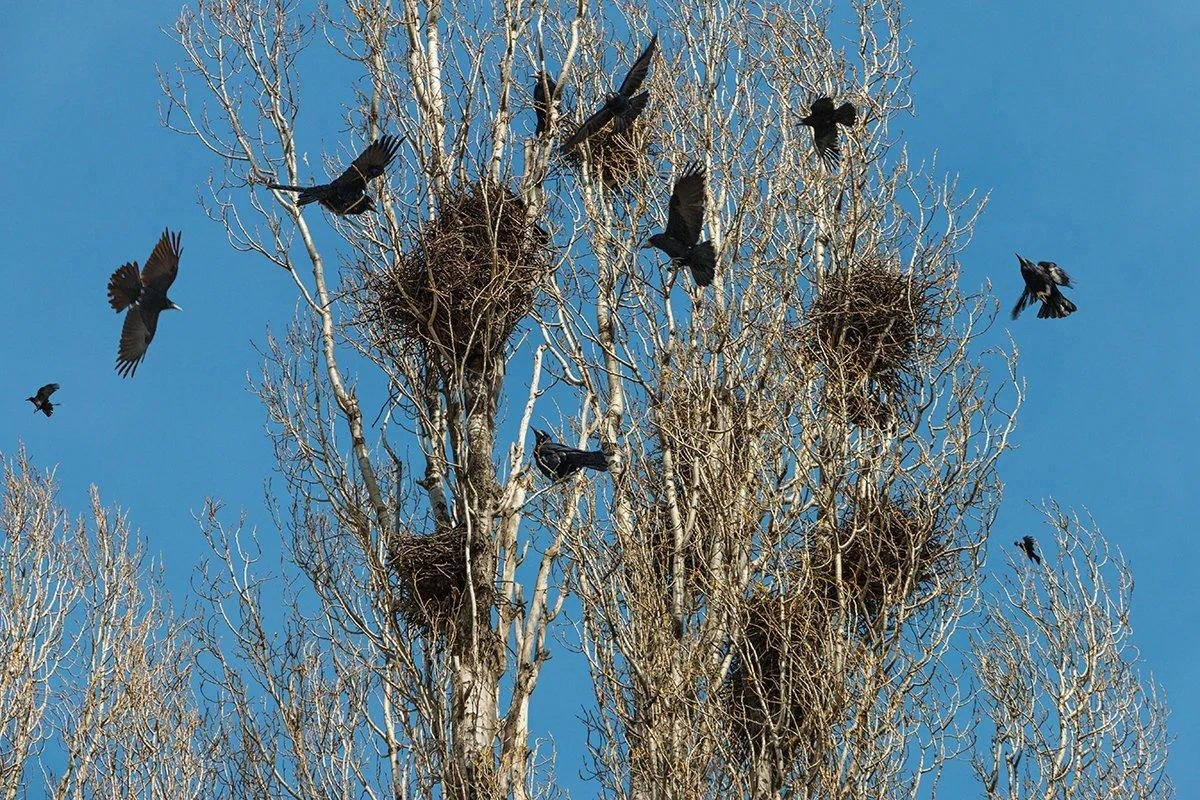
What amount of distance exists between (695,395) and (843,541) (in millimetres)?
1119

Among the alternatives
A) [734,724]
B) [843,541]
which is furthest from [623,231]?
[734,724]

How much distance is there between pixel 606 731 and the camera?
8336mm

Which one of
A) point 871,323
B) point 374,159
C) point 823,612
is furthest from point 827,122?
point 823,612

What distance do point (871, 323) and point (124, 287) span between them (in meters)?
4.18

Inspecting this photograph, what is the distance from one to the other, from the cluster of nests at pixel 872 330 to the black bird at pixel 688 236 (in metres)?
0.67

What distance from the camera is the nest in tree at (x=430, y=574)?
8.74 metres

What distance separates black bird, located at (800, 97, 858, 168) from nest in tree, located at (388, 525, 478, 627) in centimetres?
377

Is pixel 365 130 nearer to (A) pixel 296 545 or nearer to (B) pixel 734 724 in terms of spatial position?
(A) pixel 296 545

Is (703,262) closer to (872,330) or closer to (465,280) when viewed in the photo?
(872,330)

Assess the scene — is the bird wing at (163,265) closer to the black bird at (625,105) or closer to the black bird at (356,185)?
the black bird at (356,185)

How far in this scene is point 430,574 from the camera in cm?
873

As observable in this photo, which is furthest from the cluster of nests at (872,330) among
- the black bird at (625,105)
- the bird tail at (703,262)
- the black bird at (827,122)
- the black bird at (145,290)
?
the black bird at (145,290)

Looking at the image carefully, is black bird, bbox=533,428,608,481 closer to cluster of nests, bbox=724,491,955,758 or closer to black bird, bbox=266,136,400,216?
cluster of nests, bbox=724,491,955,758

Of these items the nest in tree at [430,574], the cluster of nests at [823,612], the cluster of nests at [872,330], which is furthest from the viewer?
the cluster of nests at [872,330]
